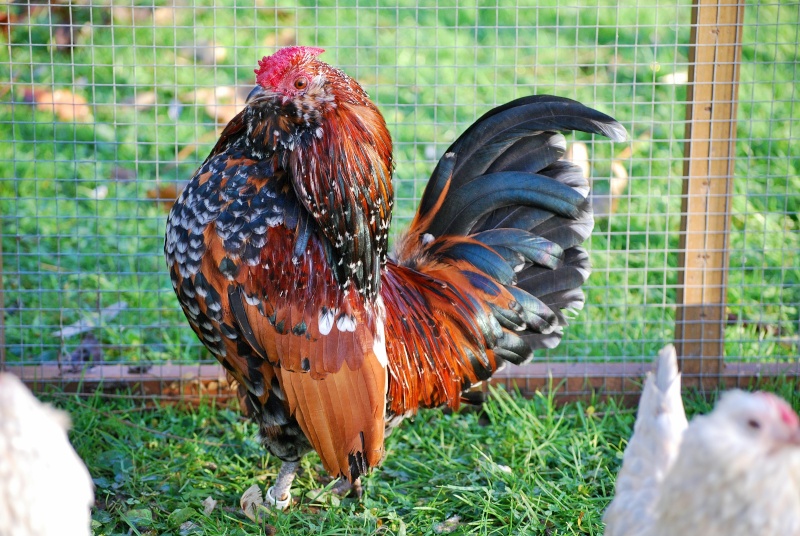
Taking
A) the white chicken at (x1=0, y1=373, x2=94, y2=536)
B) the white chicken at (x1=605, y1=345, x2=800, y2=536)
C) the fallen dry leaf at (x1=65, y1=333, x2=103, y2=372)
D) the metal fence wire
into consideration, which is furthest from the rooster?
the white chicken at (x1=605, y1=345, x2=800, y2=536)

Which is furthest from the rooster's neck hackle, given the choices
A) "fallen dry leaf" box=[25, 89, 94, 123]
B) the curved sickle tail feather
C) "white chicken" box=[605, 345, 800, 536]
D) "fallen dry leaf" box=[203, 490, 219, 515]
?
"fallen dry leaf" box=[25, 89, 94, 123]

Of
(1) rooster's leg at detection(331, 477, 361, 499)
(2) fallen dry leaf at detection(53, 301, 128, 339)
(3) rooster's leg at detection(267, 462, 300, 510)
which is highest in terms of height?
(2) fallen dry leaf at detection(53, 301, 128, 339)

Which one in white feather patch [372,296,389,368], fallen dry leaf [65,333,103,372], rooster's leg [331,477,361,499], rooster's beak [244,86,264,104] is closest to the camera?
rooster's beak [244,86,264,104]

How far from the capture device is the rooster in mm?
2984

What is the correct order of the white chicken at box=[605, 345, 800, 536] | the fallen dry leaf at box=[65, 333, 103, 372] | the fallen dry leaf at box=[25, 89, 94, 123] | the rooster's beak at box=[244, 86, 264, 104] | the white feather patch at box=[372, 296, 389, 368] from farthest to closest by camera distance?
the fallen dry leaf at box=[25, 89, 94, 123]
the fallen dry leaf at box=[65, 333, 103, 372]
the white feather patch at box=[372, 296, 389, 368]
the rooster's beak at box=[244, 86, 264, 104]
the white chicken at box=[605, 345, 800, 536]

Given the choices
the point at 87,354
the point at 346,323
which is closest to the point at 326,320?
the point at 346,323

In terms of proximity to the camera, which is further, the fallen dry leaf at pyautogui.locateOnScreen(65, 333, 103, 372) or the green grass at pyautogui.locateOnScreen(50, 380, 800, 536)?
the fallen dry leaf at pyautogui.locateOnScreen(65, 333, 103, 372)

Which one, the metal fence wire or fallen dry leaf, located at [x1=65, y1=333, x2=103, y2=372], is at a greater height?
the metal fence wire

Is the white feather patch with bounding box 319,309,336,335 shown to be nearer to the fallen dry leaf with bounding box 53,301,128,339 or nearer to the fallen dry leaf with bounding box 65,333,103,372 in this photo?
the fallen dry leaf with bounding box 53,301,128,339

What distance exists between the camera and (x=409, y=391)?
11.4ft

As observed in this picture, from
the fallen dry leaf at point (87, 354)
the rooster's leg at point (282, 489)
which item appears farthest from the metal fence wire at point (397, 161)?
the rooster's leg at point (282, 489)

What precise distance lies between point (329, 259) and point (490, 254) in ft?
2.85

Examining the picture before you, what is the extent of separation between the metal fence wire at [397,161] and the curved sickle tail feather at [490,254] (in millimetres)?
437

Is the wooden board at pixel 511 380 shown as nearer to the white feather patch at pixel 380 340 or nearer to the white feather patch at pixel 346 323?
the white feather patch at pixel 380 340
